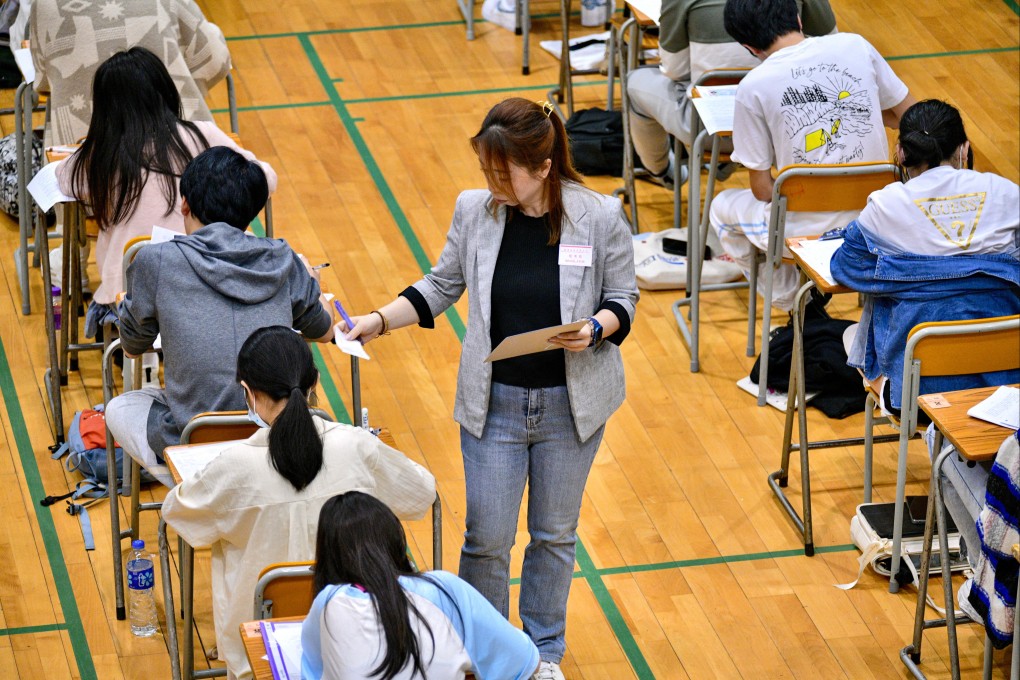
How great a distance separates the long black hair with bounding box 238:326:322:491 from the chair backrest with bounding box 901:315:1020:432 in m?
1.57

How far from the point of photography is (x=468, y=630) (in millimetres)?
2762

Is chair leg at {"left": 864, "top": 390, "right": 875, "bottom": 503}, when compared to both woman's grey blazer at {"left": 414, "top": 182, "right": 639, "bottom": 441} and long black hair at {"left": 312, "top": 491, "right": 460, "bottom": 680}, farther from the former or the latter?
long black hair at {"left": 312, "top": 491, "right": 460, "bottom": 680}

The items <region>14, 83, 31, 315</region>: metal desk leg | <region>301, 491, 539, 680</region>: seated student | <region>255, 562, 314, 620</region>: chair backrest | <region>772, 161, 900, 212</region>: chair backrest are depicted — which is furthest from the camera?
<region>14, 83, 31, 315</region>: metal desk leg

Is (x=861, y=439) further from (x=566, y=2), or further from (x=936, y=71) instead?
(x=936, y=71)

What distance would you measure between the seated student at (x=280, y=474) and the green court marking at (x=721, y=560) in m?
1.34

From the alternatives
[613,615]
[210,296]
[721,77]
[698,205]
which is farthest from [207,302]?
[721,77]

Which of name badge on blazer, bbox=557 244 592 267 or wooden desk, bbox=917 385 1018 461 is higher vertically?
name badge on blazer, bbox=557 244 592 267

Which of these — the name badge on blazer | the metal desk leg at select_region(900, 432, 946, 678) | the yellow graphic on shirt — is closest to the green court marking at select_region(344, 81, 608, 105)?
the yellow graphic on shirt

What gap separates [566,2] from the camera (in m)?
6.96

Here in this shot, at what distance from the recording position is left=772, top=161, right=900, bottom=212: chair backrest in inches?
183

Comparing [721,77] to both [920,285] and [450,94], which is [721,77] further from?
[450,94]

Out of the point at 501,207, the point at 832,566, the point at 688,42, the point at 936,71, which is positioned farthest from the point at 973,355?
Result: the point at 936,71

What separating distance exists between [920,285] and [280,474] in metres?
1.93

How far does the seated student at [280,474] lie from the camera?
3033 mm
